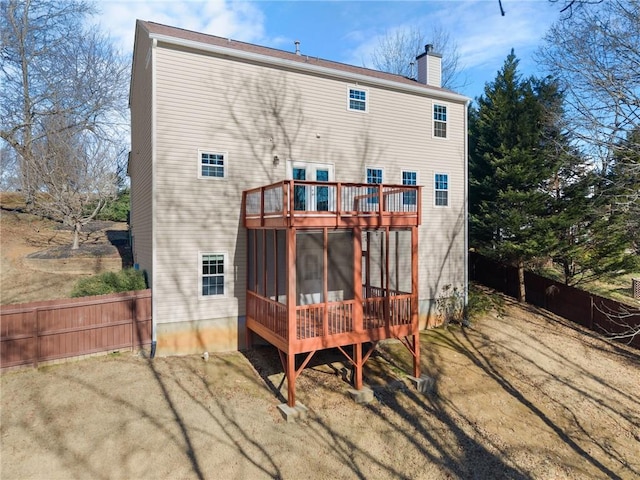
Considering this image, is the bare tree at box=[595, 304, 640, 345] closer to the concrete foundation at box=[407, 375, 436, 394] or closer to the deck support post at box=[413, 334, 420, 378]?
the concrete foundation at box=[407, 375, 436, 394]

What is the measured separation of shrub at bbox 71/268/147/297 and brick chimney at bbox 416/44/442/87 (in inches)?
562

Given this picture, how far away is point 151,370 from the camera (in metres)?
10.3

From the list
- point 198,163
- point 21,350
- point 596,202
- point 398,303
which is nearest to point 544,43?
point 596,202

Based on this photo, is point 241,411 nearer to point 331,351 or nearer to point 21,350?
point 331,351

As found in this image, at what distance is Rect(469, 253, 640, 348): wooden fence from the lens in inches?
590

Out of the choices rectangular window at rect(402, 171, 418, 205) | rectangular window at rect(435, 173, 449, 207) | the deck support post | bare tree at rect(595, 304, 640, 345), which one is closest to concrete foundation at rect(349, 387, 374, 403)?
the deck support post

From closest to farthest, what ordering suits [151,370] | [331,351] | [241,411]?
[241,411] < [151,370] < [331,351]

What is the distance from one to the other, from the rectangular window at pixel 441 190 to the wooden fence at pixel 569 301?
6435 mm

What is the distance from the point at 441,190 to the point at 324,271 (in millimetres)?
8157

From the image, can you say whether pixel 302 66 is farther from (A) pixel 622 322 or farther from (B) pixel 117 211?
(B) pixel 117 211

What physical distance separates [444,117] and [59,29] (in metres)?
25.6

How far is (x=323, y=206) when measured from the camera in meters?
13.1

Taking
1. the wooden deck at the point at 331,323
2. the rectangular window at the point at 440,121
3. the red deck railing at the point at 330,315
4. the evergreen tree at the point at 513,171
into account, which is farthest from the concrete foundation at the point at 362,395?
the evergreen tree at the point at 513,171

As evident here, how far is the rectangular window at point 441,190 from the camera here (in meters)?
15.8
